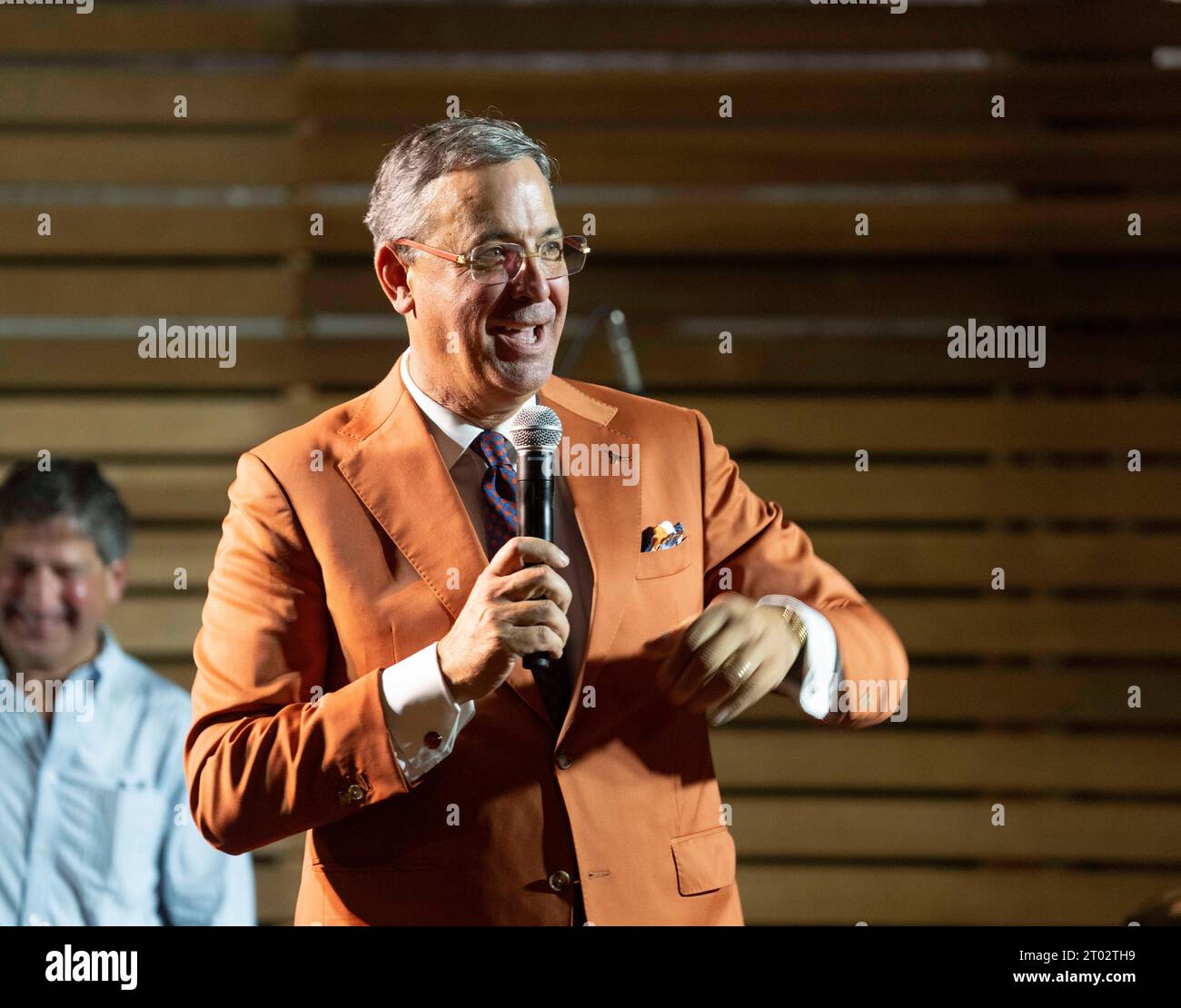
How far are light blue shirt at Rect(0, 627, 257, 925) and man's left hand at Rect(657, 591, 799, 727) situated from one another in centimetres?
130

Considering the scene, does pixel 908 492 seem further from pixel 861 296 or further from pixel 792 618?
pixel 792 618

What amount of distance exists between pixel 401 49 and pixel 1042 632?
220cm

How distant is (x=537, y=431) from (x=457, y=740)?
0.39 metres

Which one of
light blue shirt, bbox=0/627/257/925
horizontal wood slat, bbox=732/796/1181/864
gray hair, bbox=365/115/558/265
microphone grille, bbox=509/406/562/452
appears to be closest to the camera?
microphone grille, bbox=509/406/562/452

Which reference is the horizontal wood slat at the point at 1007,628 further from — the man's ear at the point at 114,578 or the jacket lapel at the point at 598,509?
the jacket lapel at the point at 598,509

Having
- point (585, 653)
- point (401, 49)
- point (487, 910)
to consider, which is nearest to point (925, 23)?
point (401, 49)

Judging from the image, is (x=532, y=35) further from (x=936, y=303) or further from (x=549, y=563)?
(x=549, y=563)

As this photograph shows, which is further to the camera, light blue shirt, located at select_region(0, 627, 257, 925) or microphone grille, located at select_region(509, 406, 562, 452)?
light blue shirt, located at select_region(0, 627, 257, 925)

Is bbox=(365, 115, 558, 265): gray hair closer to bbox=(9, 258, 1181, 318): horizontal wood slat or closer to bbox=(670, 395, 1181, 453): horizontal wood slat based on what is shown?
bbox=(9, 258, 1181, 318): horizontal wood slat

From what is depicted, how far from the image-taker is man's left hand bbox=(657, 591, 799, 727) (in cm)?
139

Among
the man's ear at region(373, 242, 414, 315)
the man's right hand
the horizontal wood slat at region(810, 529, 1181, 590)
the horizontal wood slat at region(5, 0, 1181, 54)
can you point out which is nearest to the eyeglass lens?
the man's ear at region(373, 242, 414, 315)

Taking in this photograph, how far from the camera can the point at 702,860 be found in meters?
1.53

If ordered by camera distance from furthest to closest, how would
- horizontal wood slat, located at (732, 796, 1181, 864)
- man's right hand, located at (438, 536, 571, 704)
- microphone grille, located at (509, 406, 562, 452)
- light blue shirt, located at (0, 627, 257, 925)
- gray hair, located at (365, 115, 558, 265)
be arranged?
horizontal wood slat, located at (732, 796, 1181, 864)
light blue shirt, located at (0, 627, 257, 925)
gray hair, located at (365, 115, 558, 265)
microphone grille, located at (509, 406, 562, 452)
man's right hand, located at (438, 536, 571, 704)

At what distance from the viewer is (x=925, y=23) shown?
121 inches
